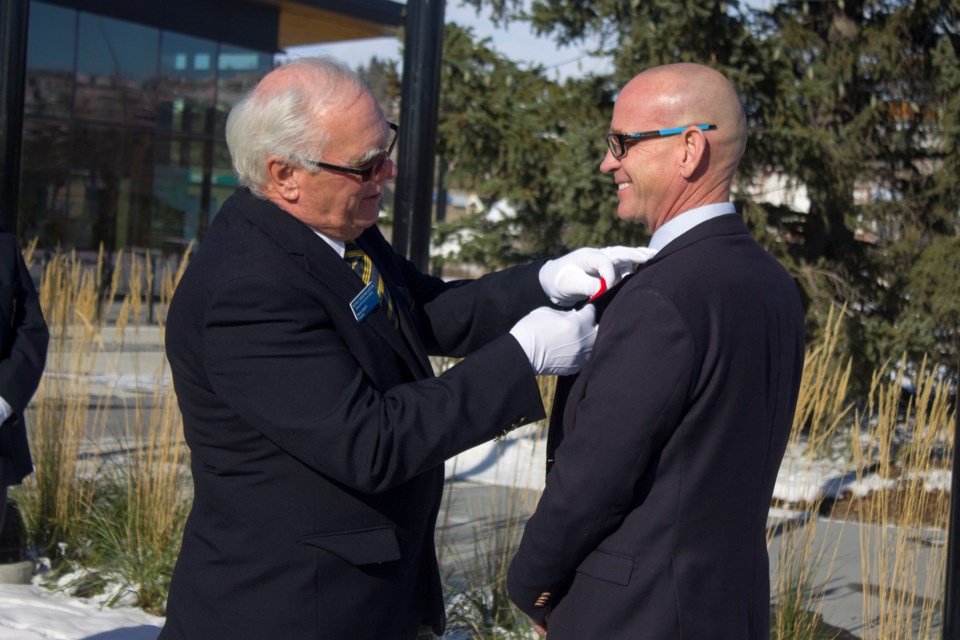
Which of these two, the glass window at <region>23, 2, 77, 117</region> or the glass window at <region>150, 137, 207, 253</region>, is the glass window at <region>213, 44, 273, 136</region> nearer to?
the glass window at <region>150, 137, 207, 253</region>

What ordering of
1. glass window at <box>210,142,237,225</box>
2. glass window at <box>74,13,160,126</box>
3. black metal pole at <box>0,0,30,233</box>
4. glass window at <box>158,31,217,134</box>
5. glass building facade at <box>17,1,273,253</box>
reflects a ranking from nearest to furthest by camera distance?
black metal pole at <box>0,0,30,233</box>, glass building facade at <box>17,1,273,253</box>, glass window at <box>74,13,160,126</box>, glass window at <box>158,31,217,134</box>, glass window at <box>210,142,237,225</box>

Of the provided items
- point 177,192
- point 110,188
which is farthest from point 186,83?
point 110,188

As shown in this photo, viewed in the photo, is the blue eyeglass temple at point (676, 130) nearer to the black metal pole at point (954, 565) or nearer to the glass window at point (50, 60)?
the black metal pole at point (954, 565)

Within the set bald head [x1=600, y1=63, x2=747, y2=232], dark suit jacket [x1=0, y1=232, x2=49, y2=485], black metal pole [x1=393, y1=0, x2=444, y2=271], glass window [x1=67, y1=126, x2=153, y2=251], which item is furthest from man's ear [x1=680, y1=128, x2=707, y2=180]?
glass window [x1=67, y1=126, x2=153, y2=251]

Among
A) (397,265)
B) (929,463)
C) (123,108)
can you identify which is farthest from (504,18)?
(123,108)

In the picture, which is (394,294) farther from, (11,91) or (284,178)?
(11,91)

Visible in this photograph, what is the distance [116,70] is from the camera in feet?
61.2

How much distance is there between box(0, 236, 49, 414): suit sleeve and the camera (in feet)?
12.7

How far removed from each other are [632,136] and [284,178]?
2.21 feet

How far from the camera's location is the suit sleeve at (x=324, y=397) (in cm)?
189

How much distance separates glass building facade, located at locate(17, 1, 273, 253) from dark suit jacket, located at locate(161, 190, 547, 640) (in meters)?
16.7

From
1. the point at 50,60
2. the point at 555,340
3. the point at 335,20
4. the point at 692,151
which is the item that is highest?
the point at 335,20

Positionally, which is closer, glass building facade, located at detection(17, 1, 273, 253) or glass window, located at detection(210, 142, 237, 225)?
glass building facade, located at detection(17, 1, 273, 253)

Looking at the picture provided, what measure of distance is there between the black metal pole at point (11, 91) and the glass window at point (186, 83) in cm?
1510
